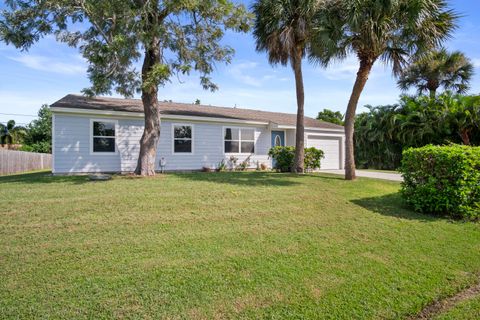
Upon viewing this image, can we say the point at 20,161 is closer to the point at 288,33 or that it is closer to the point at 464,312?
the point at 288,33

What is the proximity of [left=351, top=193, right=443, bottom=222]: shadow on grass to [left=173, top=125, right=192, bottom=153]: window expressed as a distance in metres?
8.77

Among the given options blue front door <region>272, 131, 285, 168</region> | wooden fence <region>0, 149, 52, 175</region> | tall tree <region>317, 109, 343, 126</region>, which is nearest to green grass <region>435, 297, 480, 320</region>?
blue front door <region>272, 131, 285, 168</region>

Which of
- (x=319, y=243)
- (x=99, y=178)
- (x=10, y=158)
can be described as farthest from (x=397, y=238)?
(x=10, y=158)

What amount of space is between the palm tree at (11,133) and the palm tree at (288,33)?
3566 cm

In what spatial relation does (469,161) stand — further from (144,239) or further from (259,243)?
(144,239)

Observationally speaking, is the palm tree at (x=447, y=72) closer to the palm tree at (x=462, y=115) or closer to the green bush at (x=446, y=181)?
the palm tree at (x=462, y=115)

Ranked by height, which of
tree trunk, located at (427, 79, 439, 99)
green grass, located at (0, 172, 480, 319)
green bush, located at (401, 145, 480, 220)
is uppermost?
tree trunk, located at (427, 79, 439, 99)

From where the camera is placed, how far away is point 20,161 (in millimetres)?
20078

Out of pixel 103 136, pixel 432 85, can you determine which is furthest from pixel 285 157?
pixel 432 85

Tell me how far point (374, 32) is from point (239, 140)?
8.28 m

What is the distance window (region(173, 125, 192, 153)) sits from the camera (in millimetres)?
14039

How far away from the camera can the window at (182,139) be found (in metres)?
14.0

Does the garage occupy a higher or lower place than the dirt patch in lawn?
higher

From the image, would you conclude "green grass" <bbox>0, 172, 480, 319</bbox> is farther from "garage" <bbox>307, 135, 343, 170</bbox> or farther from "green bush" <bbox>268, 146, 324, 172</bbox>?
"garage" <bbox>307, 135, 343, 170</bbox>
